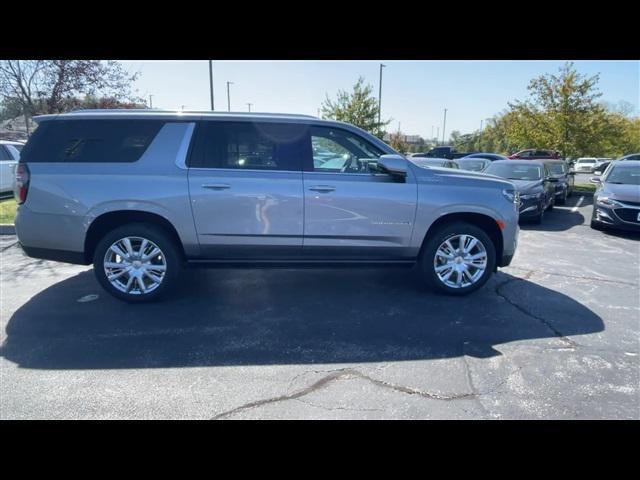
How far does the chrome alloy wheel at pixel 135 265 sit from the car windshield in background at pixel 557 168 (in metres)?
13.0

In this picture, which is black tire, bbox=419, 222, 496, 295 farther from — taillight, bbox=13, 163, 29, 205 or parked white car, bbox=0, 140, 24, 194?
parked white car, bbox=0, 140, 24, 194

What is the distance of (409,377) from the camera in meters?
2.96

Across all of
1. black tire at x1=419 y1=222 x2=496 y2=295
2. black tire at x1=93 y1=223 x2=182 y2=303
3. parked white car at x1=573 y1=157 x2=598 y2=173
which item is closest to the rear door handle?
black tire at x1=93 y1=223 x2=182 y2=303

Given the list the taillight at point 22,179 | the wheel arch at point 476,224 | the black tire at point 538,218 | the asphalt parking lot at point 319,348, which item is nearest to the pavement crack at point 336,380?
the asphalt parking lot at point 319,348

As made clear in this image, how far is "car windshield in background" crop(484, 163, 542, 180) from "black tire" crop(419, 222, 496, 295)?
249 inches

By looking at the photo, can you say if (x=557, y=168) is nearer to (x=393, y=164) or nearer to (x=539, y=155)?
(x=539, y=155)

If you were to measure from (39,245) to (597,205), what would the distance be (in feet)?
33.8

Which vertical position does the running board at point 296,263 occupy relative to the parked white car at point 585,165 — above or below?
below

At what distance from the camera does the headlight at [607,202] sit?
8.09m

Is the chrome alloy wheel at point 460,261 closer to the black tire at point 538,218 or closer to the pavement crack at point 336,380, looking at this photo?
the pavement crack at point 336,380

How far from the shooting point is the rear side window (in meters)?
4.08

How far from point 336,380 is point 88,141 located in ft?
11.8
